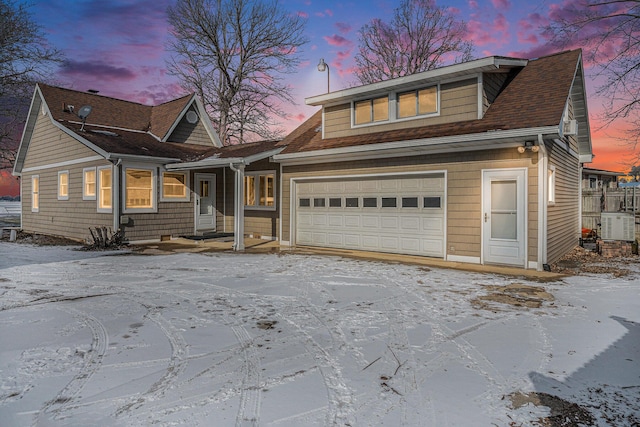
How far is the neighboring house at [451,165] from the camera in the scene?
8906 mm

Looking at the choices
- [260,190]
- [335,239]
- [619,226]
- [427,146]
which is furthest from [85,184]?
[619,226]

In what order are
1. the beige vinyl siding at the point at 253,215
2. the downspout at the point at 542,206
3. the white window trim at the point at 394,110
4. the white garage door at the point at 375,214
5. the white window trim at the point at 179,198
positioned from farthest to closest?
the beige vinyl siding at the point at 253,215
the white window trim at the point at 179,198
the white window trim at the point at 394,110
the white garage door at the point at 375,214
the downspout at the point at 542,206

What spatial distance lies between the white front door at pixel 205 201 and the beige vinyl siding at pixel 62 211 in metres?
3.16

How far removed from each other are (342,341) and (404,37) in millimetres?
26294

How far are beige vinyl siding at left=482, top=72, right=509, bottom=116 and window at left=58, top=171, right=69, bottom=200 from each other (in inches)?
588

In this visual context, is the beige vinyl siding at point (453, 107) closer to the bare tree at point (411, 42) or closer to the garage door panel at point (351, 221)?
the garage door panel at point (351, 221)

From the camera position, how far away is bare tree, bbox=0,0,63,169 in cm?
2283

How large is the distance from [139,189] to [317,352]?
1173 cm

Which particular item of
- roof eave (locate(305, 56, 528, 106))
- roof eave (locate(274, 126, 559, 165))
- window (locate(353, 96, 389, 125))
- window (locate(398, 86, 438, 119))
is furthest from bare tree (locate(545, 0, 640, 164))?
roof eave (locate(274, 126, 559, 165))

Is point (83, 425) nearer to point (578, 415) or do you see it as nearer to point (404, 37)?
point (578, 415)

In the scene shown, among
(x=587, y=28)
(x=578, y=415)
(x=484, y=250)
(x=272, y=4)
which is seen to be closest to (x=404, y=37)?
(x=272, y=4)

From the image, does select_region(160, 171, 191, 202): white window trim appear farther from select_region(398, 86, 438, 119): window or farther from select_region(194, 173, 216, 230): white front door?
select_region(398, 86, 438, 119): window

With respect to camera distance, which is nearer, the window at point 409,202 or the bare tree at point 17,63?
the window at point 409,202

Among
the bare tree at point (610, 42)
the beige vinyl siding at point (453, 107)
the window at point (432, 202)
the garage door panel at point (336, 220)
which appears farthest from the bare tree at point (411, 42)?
the window at point (432, 202)
